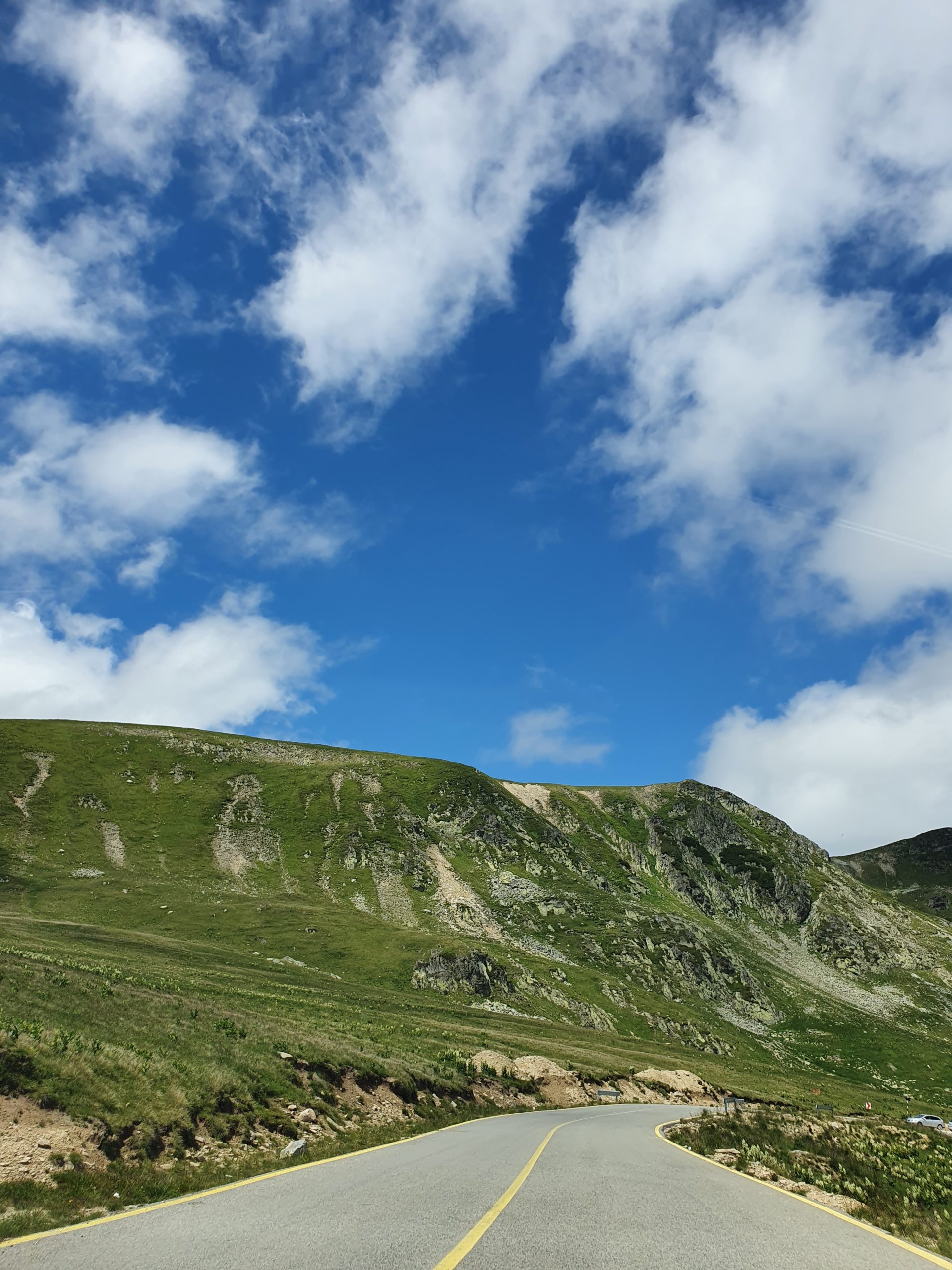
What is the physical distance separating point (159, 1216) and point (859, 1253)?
1027 centimetres

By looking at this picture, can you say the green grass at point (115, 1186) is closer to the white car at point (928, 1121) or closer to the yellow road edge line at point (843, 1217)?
the yellow road edge line at point (843, 1217)

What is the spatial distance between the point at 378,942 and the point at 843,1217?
98.5 m

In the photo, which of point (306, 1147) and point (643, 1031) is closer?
point (306, 1147)

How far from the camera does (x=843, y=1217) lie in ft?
41.3

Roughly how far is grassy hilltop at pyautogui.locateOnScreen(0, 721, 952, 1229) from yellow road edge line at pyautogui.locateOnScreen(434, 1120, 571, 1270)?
26.8 ft

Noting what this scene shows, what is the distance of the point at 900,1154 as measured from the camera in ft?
75.2

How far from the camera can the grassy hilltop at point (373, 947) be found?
23.2 metres

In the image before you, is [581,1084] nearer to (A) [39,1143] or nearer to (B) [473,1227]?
(A) [39,1143]

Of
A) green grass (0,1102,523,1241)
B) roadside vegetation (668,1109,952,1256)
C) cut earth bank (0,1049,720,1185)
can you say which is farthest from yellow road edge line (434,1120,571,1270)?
roadside vegetation (668,1109,952,1256)

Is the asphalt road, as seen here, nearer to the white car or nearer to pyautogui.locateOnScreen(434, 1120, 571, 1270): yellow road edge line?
pyautogui.locateOnScreen(434, 1120, 571, 1270): yellow road edge line

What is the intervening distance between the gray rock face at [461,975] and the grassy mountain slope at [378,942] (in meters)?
0.40

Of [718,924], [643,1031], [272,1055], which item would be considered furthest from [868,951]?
[272,1055]

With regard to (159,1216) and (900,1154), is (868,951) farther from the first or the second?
(159,1216)

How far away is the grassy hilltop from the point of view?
2319 centimetres
